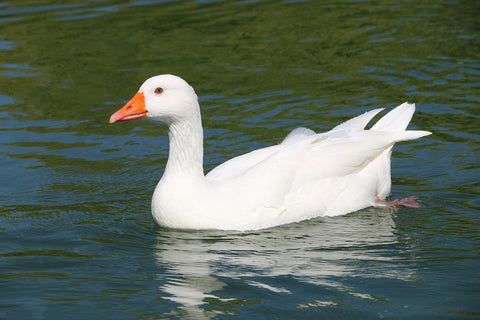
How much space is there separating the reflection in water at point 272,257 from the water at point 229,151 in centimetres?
2

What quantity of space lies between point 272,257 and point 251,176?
3.30 feet

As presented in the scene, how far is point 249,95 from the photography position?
12273mm

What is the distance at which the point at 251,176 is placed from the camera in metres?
7.87

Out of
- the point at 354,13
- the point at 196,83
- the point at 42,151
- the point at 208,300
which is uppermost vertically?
the point at 354,13

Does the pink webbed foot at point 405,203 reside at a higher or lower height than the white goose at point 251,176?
lower

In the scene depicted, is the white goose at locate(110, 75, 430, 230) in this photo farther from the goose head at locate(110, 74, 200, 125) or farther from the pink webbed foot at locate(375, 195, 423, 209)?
the pink webbed foot at locate(375, 195, 423, 209)

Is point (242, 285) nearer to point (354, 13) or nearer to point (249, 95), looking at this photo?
point (249, 95)

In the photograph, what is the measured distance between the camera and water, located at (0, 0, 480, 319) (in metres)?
6.49

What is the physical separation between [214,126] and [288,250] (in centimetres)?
407

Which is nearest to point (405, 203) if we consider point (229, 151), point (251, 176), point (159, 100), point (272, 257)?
point (251, 176)

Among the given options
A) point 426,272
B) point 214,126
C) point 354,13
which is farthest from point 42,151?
point 354,13

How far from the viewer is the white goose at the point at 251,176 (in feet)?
25.1

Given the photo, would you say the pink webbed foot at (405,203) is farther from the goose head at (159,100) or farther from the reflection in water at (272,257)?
the goose head at (159,100)

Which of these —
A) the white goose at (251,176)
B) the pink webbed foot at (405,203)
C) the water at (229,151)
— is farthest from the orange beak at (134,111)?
the pink webbed foot at (405,203)
